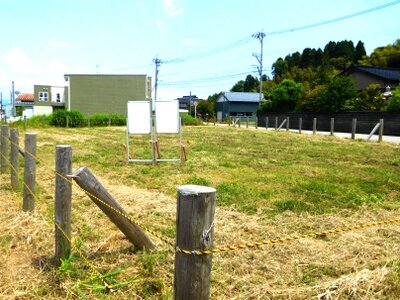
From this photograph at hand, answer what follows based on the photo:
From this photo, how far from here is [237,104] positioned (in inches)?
2571

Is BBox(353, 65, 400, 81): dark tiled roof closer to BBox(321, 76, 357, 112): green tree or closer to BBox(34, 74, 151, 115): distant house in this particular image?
BBox(321, 76, 357, 112): green tree

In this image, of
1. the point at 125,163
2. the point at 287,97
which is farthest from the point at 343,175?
the point at 287,97

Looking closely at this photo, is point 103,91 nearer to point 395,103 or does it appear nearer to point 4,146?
point 395,103

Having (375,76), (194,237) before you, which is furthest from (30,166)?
(375,76)

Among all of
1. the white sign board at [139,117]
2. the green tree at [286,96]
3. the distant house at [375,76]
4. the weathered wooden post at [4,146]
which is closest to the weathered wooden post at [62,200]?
the weathered wooden post at [4,146]

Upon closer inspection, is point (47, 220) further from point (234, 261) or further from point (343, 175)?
point (343, 175)

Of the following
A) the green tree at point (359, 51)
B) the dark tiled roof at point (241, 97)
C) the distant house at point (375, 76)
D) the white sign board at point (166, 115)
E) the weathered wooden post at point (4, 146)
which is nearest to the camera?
the weathered wooden post at point (4, 146)

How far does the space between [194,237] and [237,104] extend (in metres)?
64.5

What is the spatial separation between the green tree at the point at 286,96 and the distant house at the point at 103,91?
51.1 feet

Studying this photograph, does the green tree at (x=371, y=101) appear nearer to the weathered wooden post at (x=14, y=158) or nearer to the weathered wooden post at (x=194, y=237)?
the weathered wooden post at (x=14, y=158)

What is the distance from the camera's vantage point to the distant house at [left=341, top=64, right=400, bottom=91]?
3192cm

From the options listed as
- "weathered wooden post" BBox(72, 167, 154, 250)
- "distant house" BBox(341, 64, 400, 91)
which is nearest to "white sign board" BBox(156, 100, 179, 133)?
"weathered wooden post" BBox(72, 167, 154, 250)

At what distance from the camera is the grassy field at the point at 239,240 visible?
2822 millimetres

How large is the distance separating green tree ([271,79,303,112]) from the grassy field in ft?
95.8
